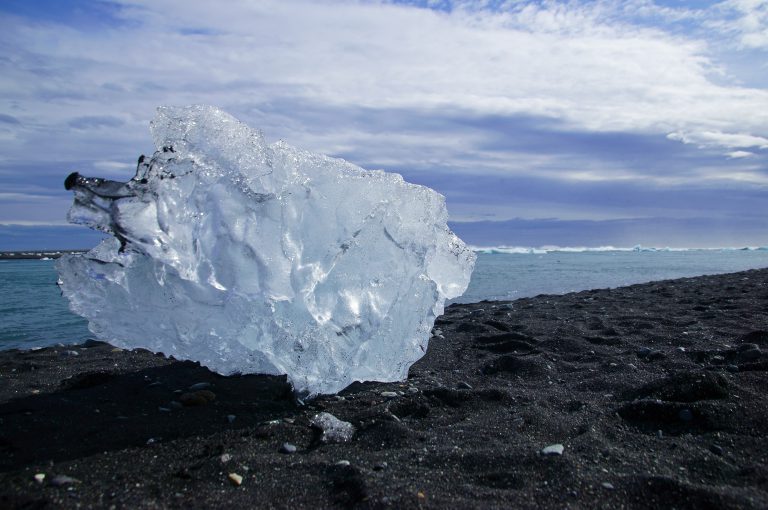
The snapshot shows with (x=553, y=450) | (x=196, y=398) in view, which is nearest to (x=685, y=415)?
(x=553, y=450)

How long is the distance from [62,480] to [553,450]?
95.4 inches

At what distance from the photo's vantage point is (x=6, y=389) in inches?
161

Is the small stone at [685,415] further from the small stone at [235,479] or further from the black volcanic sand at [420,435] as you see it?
the small stone at [235,479]

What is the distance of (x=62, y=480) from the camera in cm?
253

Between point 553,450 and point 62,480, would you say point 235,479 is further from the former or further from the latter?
point 553,450

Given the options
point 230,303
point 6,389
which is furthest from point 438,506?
point 6,389

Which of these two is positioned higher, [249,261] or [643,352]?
[249,261]

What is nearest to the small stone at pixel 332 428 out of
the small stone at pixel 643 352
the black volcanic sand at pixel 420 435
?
the black volcanic sand at pixel 420 435

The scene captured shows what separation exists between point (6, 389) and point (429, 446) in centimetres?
327

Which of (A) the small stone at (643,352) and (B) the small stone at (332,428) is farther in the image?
(A) the small stone at (643,352)

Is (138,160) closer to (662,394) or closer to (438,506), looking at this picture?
(438,506)

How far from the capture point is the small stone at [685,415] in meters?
3.29

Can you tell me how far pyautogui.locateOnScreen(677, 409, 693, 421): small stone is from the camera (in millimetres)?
3288

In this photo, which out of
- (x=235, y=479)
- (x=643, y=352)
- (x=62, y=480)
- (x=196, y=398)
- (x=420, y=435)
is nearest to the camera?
(x=62, y=480)
